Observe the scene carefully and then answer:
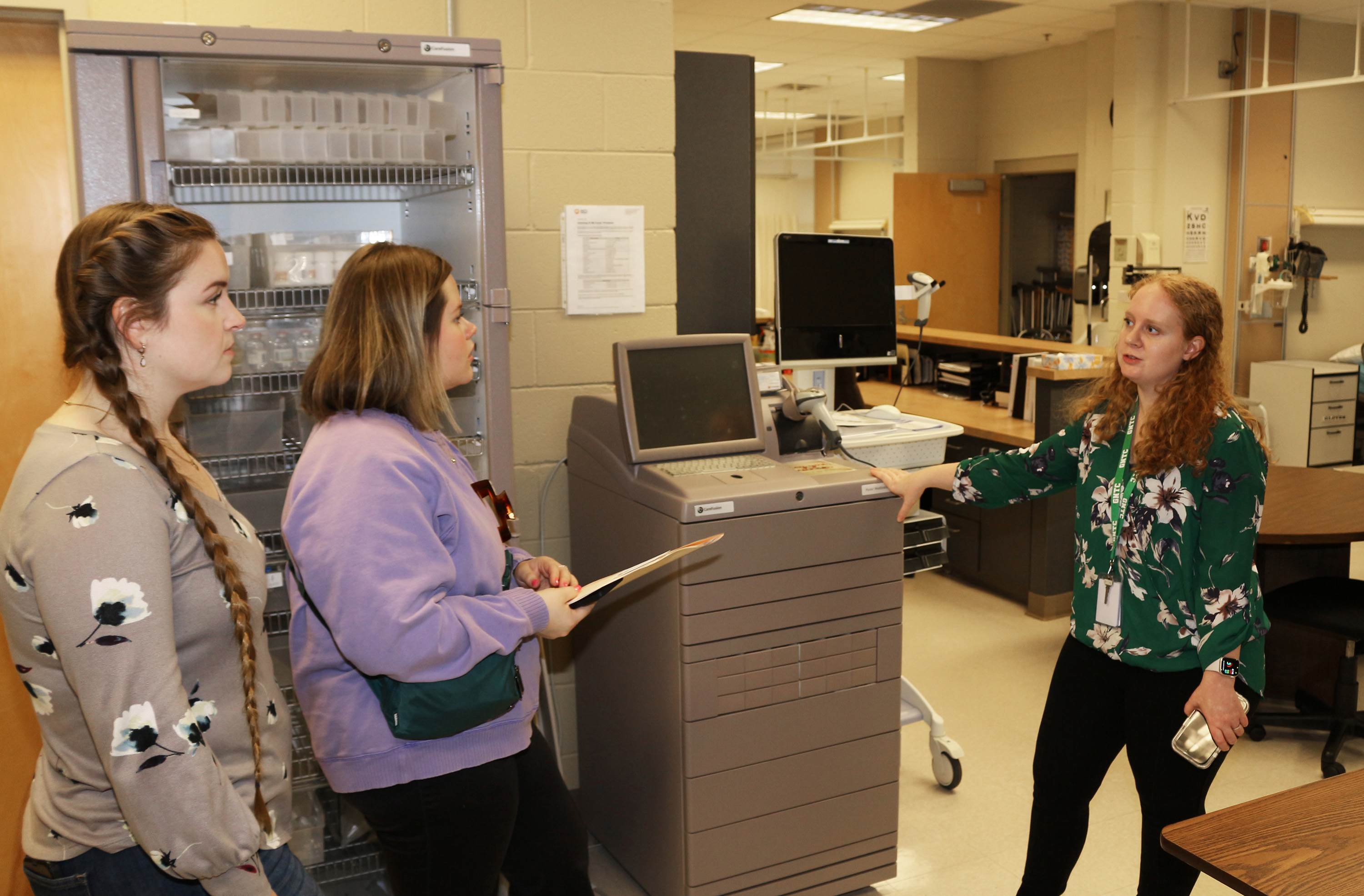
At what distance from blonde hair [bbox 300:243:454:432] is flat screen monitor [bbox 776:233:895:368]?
1.55m

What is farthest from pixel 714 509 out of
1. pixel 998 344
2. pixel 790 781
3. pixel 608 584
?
pixel 998 344

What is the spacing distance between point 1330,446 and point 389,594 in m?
7.60

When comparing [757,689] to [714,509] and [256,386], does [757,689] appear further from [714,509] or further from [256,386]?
[256,386]

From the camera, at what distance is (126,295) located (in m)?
1.22

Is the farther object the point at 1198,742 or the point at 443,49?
the point at 443,49

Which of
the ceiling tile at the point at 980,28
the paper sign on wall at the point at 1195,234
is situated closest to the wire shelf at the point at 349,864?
the paper sign on wall at the point at 1195,234

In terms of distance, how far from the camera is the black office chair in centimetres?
300

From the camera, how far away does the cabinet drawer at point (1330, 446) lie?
23.3 feet

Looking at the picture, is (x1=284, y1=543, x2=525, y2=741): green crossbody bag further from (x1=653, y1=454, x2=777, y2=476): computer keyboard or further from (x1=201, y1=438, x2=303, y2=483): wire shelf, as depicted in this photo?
(x1=653, y1=454, x2=777, y2=476): computer keyboard

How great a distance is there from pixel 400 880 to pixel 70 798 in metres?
0.58

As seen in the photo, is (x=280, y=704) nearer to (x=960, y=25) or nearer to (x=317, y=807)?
(x=317, y=807)

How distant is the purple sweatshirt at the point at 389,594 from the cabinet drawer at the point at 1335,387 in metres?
7.10

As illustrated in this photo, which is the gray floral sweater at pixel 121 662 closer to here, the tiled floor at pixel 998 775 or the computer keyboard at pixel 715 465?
the computer keyboard at pixel 715 465

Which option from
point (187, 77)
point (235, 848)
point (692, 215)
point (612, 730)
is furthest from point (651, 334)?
point (235, 848)
